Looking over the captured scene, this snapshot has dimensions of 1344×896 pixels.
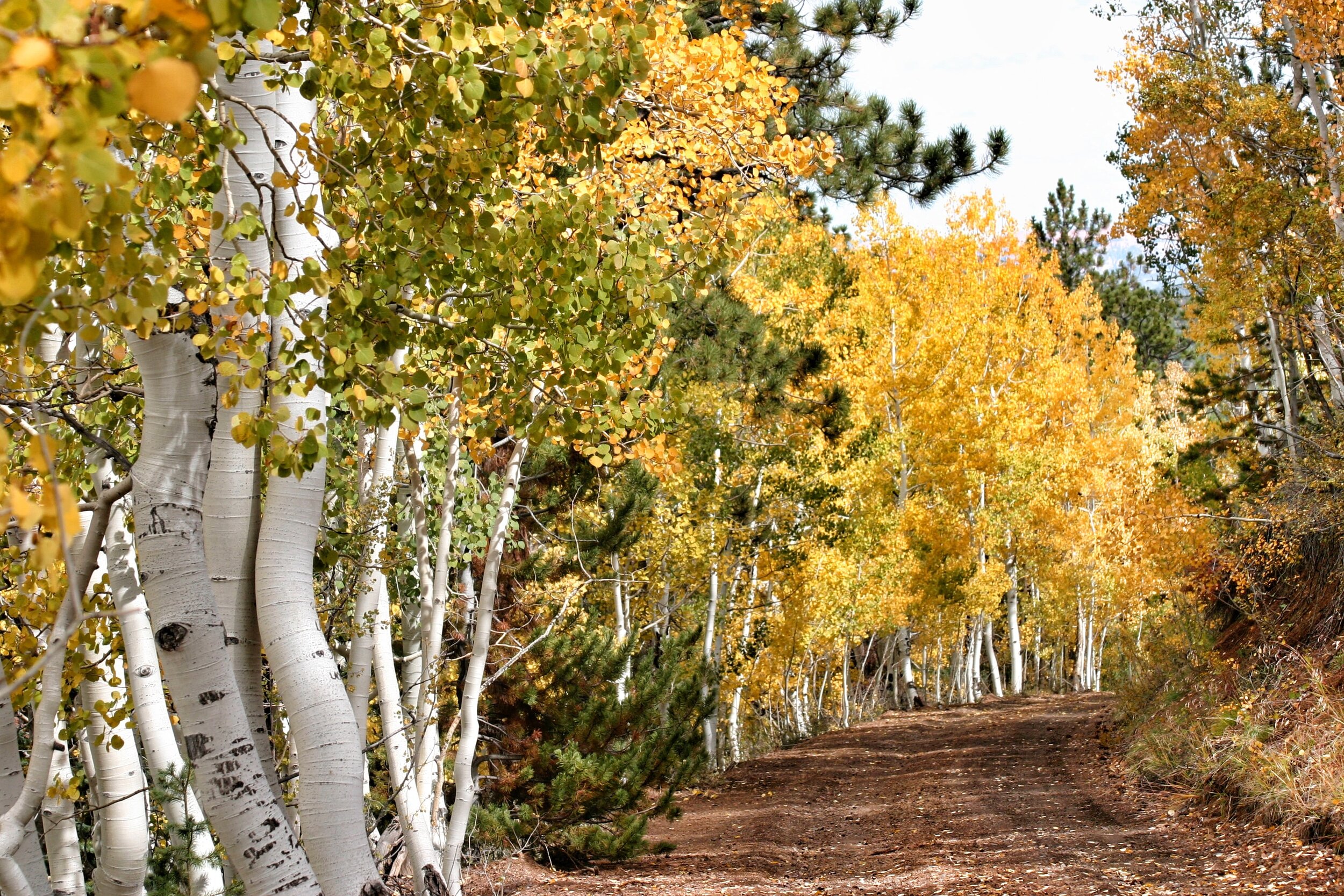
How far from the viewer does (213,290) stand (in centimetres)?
246

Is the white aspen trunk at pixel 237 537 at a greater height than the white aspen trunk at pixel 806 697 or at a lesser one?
greater

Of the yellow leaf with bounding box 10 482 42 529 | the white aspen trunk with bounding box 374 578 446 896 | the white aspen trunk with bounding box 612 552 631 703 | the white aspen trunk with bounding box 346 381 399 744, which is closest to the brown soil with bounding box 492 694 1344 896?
the white aspen trunk with bounding box 612 552 631 703

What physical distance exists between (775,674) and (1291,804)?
42.0 feet

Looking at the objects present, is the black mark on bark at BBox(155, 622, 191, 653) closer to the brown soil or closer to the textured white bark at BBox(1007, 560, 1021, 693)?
the brown soil

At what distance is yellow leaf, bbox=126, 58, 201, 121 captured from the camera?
34.7 inches

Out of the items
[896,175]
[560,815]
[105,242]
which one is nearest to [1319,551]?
[896,175]

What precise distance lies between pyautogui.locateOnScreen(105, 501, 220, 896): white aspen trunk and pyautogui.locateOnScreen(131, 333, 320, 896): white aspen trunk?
2.51ft

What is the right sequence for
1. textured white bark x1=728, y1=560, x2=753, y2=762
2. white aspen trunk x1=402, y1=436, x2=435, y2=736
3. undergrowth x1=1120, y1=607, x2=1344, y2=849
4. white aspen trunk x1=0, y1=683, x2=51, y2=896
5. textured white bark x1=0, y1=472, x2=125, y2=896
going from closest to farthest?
textured white bark x1=0, y1=472, x2=125, y2=896 < white aspen trunk x1=0, y1=683, x2=51, y2=896 < white aspen trunk x1=402, y1=436, x2=435, y2=736 < undergrowth x1=1120, y1=607, x2=1344, y2=849 < textured white bark x1=728, y1=560, x2=753, y2=762

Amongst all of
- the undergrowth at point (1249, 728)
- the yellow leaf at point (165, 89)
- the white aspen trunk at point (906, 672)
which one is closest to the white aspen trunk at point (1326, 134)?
the undergrowth at point (1249, 728)

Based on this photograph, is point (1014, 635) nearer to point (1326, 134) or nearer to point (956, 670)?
point (956, 670)

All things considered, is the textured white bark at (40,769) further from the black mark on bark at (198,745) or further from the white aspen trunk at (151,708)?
the white aspen trunk at (151,708)

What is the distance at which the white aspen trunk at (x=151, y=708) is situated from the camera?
3.65 m

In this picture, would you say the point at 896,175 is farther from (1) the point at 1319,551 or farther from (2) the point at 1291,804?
(2) the point at 1291,804

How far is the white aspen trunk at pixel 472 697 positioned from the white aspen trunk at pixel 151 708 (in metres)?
1.06
